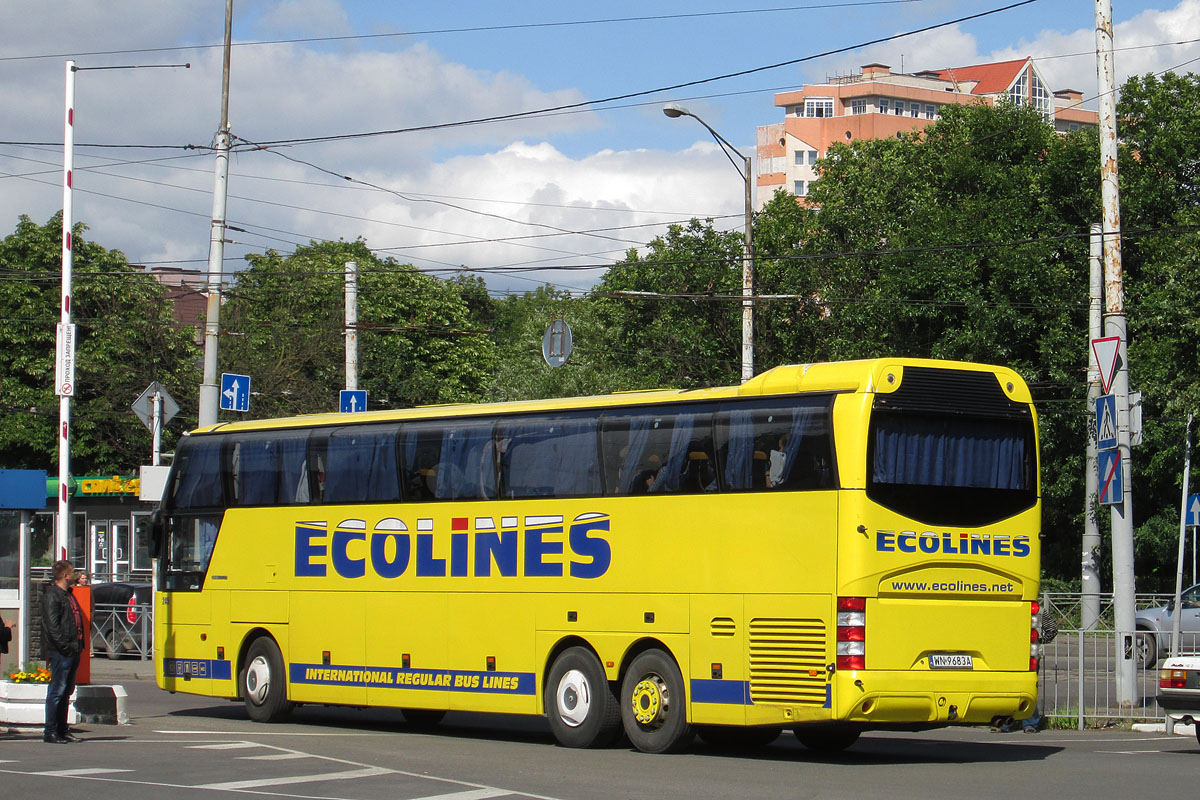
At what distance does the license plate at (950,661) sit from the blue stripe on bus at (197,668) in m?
9.57

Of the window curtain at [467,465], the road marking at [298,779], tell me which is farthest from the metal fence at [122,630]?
the road marking at [298,779]

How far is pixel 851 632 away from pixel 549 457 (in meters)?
4.12

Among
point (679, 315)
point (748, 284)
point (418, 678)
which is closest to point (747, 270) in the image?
point (748, 284)

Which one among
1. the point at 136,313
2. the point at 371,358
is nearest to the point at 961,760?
the point at 136,313

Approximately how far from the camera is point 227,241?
27.1 m

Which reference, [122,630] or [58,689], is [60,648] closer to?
[58,689]

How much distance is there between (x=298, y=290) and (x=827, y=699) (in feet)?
171

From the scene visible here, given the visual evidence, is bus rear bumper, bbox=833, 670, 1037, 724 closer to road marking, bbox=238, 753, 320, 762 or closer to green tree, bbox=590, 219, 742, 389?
road marking, bbox=238, 753, 320, 762

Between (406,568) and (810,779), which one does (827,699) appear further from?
(406,568)

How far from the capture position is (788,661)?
1358 cm

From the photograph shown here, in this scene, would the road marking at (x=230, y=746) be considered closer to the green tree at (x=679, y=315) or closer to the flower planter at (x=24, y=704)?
the flower planter at (x=24, y=704)

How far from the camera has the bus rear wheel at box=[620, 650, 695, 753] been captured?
14.5 meters

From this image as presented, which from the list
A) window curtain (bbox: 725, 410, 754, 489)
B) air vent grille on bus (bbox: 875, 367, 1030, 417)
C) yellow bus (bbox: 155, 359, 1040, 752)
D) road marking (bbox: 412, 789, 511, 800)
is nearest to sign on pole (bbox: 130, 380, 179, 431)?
yellow bus (bbox: 155, 359, 1040, 752)

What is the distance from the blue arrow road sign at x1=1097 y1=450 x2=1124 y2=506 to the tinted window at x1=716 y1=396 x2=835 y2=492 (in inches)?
264
